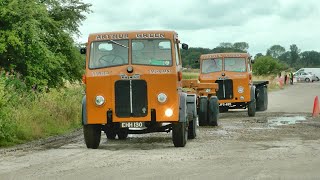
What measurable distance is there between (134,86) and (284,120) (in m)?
10.9

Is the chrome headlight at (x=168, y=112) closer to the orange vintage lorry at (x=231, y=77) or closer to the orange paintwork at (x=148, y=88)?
the orange paintwork at (x=148, y=88)

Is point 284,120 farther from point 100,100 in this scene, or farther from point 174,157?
point 174,157

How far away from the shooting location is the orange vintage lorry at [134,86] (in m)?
14.9

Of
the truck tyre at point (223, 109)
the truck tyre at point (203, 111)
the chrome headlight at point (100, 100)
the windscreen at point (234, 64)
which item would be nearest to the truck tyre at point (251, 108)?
the truck tyre at point (223, 109)

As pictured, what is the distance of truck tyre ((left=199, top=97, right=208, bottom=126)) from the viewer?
22.2m

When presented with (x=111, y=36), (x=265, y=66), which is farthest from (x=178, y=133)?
(x=265, y=66)

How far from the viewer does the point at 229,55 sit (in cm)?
2750

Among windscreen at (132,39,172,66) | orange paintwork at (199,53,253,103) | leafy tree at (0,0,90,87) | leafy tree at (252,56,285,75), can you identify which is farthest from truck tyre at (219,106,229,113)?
leafy tree at (252,56,285,75)

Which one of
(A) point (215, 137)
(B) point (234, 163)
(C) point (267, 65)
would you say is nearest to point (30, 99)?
(A) point (215, 137)

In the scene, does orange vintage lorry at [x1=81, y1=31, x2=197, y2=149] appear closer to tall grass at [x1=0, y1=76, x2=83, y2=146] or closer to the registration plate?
the registration plate

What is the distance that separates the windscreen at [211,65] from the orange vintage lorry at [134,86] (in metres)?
12.3

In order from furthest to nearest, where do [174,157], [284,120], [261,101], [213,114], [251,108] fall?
[261,101]
[251,108]
[284,120]
[213,114]
[174,157]

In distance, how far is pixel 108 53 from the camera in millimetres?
15344

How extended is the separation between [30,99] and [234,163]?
11.0 meters
